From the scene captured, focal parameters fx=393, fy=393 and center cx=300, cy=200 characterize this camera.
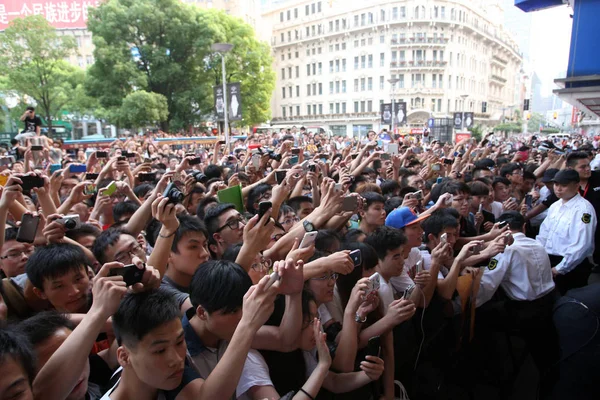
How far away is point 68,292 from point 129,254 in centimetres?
45

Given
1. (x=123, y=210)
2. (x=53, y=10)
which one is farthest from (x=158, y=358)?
(x=53, y=10)

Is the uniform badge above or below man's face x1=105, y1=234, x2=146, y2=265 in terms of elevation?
below

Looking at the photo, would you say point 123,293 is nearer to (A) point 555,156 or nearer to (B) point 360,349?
(B) point 360,349

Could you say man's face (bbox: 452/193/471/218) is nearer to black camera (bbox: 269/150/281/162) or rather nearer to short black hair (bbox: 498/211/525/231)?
short black hair (bbox: 498/211/525/231)

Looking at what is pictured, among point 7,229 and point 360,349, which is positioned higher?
point 7,229

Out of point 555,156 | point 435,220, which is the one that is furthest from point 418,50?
point 435,220

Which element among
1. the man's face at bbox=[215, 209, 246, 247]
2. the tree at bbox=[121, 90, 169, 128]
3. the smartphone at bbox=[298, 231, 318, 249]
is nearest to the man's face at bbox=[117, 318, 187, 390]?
the smartphone at bbox=[298, 231, 318, 249]

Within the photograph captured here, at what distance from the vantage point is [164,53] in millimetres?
24094

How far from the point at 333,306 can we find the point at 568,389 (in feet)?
5.12

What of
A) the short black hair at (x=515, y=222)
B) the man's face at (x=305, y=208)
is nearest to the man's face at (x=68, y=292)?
the man's face at (x=305, y=208)

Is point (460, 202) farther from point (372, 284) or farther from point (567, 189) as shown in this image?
point (372, 284)

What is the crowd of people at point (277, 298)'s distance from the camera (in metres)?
1.59

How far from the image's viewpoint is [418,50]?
163 ft

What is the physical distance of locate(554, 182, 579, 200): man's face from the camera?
4.34m
